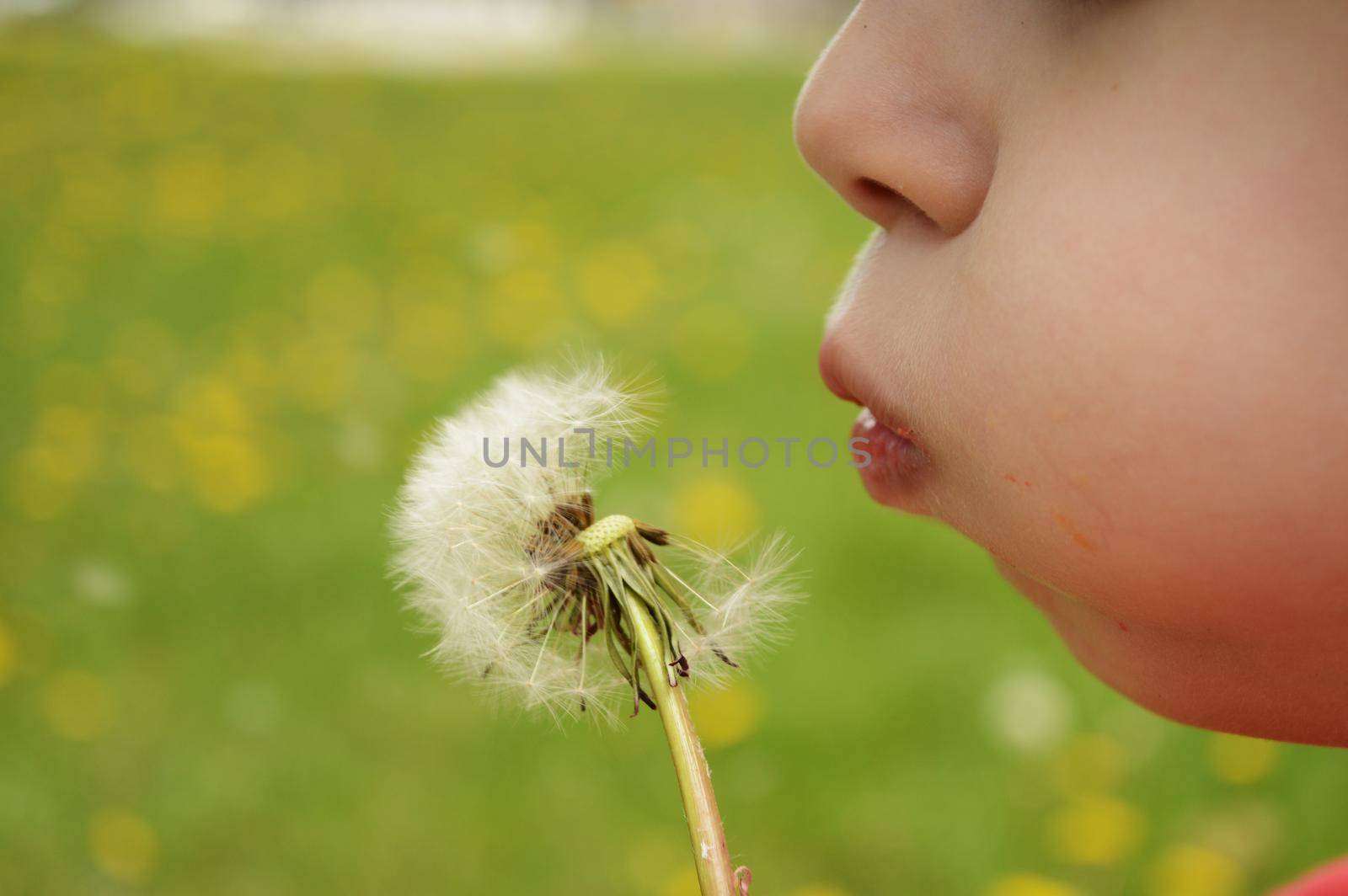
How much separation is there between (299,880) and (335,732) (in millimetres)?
280

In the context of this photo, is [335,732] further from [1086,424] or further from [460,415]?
[1086,424]

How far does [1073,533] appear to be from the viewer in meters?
0.64

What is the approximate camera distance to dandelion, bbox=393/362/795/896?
2.09 feet

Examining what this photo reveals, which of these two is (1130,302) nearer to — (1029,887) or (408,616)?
(1029,887)

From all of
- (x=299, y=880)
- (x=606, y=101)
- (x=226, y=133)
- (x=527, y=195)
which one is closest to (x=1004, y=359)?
(x=299, y=880)

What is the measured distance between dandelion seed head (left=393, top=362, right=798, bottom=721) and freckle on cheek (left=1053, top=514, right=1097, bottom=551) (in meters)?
0.17

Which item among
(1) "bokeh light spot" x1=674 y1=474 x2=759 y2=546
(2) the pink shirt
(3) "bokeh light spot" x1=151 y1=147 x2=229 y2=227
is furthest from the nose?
(3) "bokeh light spot" x1=151 y1=147 x2=229 y2=227

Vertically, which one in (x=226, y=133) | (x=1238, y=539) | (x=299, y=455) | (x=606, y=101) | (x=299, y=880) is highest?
(x=606, y=101)

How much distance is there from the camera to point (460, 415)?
734 mm

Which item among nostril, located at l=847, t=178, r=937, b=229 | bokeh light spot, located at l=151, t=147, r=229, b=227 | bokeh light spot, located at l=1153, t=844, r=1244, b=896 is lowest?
bokeh light spot, located at l=1153, t=844, r=1244, b=896

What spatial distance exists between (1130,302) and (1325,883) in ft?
1.99

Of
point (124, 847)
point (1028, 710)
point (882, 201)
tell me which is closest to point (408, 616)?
point (124, 847)

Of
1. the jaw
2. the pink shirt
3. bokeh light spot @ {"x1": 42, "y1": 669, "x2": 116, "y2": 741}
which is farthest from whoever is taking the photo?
bokeh light spot @ {"x1": 42, "y1": 669, "x2": 116, "y2": 741}

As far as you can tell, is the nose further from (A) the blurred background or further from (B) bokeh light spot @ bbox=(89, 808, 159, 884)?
(B) bokeh light spot @ bbox=(89, 808, 159, 884)
